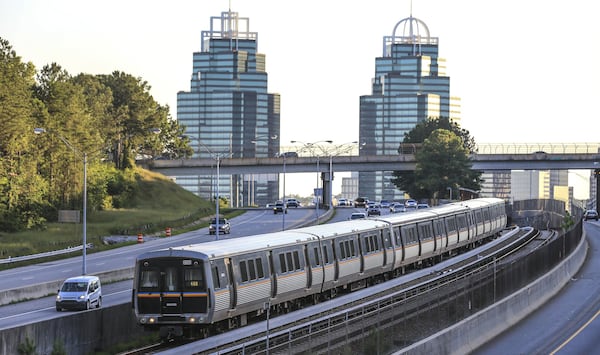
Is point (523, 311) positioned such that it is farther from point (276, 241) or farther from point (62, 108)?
point (62, 108)

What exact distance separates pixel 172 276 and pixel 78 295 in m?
15.1

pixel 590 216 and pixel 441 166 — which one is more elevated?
pixel 441 166

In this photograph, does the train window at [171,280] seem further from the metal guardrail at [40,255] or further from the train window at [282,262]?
the metal guardrail at [40,255]

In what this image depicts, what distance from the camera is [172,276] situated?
34.4 metres

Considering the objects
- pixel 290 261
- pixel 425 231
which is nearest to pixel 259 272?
pixel 290 261

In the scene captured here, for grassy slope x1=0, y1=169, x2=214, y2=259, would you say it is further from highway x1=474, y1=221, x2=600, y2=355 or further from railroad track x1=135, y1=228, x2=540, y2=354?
highway x1=474, y1=221, x2=600, y2=355

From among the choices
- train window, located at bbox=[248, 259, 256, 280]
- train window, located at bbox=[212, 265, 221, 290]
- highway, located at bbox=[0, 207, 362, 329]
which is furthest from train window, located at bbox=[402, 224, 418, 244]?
train window, located at bbox=[212, 265, 221, 290]

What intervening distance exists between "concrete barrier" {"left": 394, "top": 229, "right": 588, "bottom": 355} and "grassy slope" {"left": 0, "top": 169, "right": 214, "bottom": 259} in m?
43.3

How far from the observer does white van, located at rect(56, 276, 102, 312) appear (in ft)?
158

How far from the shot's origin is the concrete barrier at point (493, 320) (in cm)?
3165

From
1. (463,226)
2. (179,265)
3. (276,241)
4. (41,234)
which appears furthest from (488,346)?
(41,234)

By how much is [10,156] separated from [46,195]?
8.74 metres

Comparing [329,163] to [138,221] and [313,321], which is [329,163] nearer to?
[138,221]

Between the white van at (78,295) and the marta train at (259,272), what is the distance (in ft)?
33.2
